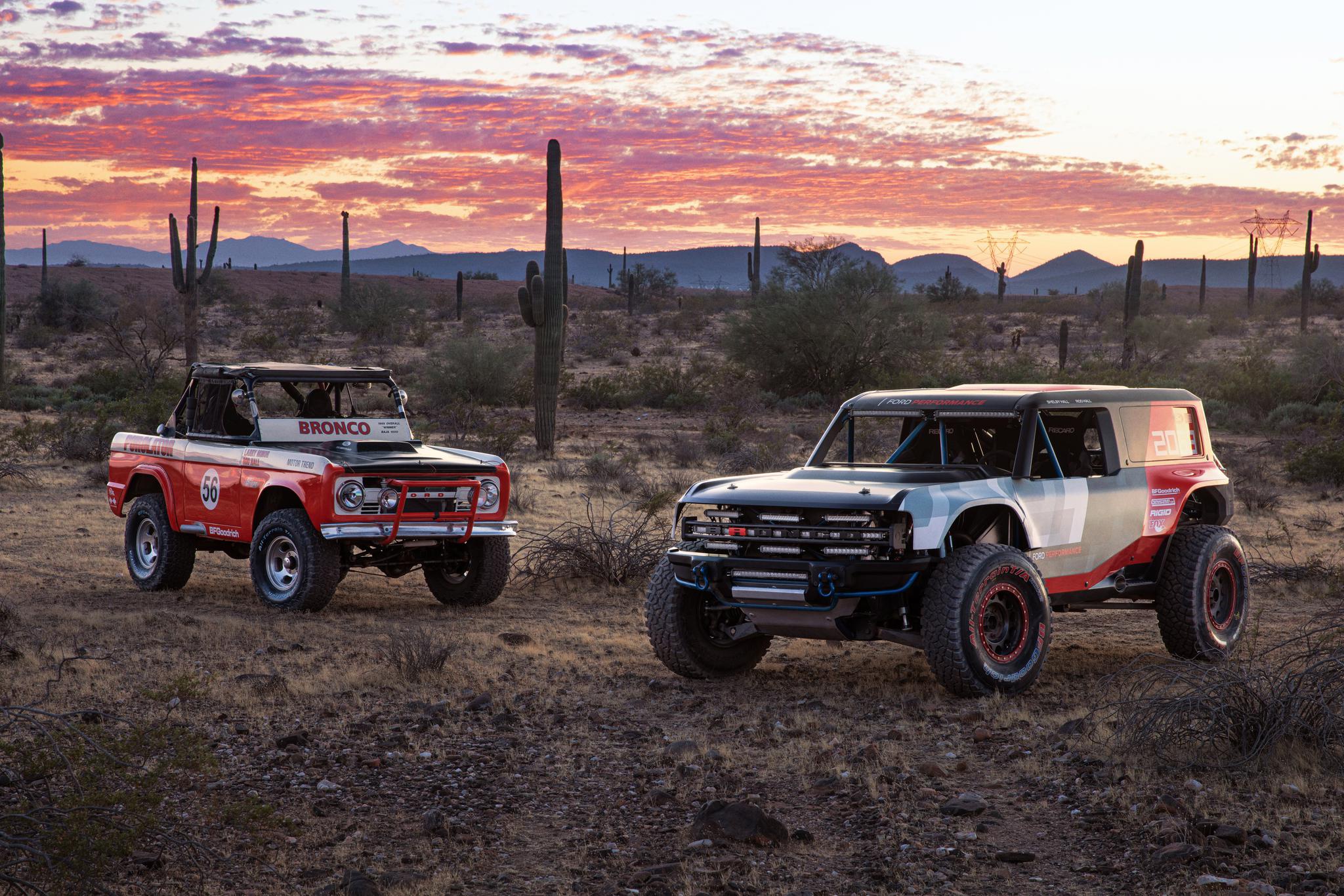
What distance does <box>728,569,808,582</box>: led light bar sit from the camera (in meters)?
7.62

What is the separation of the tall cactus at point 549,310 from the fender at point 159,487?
37.6ft

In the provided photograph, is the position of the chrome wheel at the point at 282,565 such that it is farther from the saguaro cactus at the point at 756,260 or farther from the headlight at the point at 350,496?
the saguaro cactus at the point at 756,260

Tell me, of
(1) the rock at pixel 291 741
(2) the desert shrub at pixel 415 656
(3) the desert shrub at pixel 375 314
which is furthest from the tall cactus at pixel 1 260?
(1) the rock at pixel 291 741

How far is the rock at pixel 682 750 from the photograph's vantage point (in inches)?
270

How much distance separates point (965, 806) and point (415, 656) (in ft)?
13.1

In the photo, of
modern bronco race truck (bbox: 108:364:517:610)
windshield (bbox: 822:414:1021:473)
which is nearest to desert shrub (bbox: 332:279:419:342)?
modern bronco race truck (bbox: 108:364:517:610)

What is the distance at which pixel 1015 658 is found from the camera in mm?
8055

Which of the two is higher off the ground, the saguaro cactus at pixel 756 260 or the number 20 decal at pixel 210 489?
the saguaro cactus at pixel 756 260

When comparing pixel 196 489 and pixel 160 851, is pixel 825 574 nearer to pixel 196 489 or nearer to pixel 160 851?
pixel 160 851

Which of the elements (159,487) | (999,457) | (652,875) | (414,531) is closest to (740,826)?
(652,875)

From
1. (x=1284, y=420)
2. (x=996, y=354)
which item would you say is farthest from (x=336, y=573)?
(x=996, y=354)

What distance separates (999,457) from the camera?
8953 mm

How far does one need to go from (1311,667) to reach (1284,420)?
23.2m

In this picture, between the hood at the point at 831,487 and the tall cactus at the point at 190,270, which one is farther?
the tall cactus at the point at 190,270
